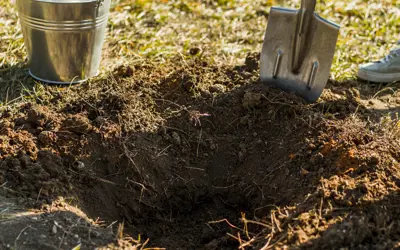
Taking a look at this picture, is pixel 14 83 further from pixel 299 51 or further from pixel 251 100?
pixel 299 51

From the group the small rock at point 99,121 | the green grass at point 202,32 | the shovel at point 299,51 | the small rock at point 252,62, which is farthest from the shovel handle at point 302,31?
the small rock at point 99,121

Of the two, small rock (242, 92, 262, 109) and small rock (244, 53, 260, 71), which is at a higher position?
small rock (244, 53, 260, 71)

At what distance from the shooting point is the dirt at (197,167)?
9.98ft

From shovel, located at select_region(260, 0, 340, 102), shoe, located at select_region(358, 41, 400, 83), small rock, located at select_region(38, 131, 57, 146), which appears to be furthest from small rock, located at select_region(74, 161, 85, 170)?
shoe, located at select_region(358, 41, 400, 83)

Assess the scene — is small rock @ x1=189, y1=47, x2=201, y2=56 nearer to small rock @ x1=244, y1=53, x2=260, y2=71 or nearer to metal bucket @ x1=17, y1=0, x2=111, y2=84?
small rock @ x1=244, y1=53, x2=260, y2=71

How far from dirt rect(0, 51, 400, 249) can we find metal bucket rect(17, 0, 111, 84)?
306 mm

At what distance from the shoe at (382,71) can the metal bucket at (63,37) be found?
2.11 metres

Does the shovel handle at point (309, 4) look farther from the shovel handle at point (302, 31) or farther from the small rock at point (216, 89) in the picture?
the small rock at point (216, 89)

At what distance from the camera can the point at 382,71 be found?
189 inches

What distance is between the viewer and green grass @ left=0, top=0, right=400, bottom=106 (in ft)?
15.9

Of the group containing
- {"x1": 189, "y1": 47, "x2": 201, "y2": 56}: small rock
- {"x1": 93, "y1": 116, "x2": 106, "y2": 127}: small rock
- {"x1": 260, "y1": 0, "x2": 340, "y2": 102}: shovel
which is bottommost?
{"x1": 93, "y1": 116, "x2": 106, "y2": 127}: small rock

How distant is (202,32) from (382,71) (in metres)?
1.66

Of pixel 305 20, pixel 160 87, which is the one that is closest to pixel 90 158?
pixel 160 87

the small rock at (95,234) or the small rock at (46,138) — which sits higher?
the small rock at (46,138)
